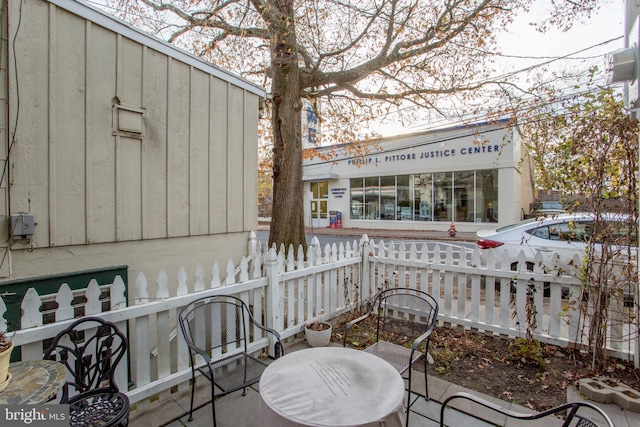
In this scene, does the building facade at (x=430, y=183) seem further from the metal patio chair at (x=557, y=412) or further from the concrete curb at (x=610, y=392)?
the metal patio chair at (x=557, y=412)

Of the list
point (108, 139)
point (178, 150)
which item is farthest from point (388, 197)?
point (108, 139)

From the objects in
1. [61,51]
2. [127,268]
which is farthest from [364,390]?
[61,51]

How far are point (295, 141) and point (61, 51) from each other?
3.70 metres

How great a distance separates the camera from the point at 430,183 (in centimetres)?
1734

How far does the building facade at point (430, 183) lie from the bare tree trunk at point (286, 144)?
7.83 meters

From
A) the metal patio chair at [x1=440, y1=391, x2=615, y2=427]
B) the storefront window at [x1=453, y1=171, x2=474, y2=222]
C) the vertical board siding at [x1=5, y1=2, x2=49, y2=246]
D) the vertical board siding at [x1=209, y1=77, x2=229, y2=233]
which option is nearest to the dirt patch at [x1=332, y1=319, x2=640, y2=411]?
the metal patio chair at [x1=440, y1=391, x2=615, y2=427]

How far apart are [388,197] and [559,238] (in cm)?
1380

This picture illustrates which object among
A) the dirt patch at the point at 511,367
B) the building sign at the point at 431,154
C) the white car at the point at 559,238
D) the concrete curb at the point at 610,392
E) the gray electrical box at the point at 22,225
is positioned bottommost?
the dirt patch at the point at 511,367

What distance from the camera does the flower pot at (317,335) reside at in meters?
3.69

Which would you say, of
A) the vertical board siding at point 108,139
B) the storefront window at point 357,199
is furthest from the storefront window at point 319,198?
the vertical board siding at point 108,139

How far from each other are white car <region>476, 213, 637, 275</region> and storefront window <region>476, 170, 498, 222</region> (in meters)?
10.5

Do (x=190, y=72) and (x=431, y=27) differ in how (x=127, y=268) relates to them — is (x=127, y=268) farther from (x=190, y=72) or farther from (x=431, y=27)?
(x=431, y=27)

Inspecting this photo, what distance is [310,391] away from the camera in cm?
173

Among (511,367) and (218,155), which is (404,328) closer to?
(511,367)
